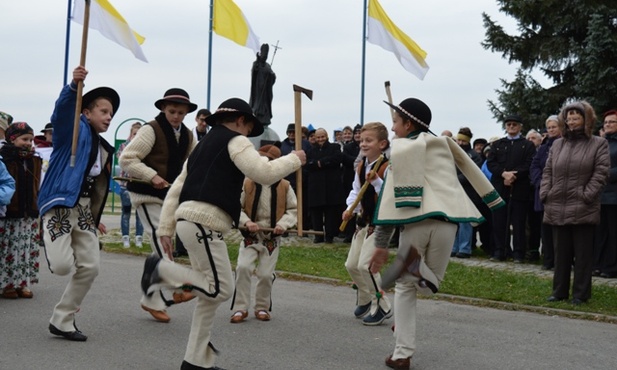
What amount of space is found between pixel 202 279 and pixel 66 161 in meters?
2.05

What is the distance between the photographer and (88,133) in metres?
7.29

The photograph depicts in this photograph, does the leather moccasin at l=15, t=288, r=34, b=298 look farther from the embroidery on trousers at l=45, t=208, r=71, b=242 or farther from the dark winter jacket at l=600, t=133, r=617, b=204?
the dark winter jacket at l=600, t=133, r=617, b=204

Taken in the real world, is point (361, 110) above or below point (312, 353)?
above

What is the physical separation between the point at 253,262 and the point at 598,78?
56.2ft

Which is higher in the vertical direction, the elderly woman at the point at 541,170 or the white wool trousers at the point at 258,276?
the elderly woman at the point at 541,170

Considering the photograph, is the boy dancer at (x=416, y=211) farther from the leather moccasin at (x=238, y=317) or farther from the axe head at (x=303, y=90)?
the leather moccasin at (x=238, y=317)

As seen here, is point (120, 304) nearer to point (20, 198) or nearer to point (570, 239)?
point (20, 198)

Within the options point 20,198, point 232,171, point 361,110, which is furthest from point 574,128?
point 361,110

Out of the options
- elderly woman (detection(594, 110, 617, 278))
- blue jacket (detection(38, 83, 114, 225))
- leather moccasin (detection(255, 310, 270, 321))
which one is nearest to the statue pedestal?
elderly woman (detection(594, 110, 617, 278))

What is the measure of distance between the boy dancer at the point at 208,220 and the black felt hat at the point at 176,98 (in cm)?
209

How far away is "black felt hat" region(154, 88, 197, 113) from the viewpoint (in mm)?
8031

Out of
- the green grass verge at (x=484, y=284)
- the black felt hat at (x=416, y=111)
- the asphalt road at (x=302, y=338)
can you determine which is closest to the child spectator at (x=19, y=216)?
the asphalt road at (x=302, y=338)

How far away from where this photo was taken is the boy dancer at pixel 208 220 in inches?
231

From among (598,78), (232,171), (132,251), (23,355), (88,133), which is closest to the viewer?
(232,171)
